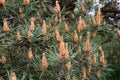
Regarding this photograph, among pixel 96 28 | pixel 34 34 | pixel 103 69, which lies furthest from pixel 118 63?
pixel 34 34

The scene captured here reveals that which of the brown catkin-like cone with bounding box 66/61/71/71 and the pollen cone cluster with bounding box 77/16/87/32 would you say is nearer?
the brown catkin-like cone with bounding box 66/61/71/71

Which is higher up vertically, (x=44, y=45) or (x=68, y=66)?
(x=44, y=45)

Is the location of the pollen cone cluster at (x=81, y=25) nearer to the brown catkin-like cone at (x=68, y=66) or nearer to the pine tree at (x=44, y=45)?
the pine tree at (x=44, y=45)

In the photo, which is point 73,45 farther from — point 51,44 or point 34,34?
point 34,34

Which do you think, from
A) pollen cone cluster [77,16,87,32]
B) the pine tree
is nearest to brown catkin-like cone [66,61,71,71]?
the pine tree

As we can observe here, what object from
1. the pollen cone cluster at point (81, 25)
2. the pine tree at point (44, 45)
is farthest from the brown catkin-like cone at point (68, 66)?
the pollen cone cluster at point (81, 25)

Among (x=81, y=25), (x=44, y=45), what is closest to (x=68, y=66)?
(x=44, y=45)

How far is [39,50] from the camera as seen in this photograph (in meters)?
3.33

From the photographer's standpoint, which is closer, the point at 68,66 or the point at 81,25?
the point at 68,66

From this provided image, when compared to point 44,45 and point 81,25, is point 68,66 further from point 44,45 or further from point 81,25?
point 81,25

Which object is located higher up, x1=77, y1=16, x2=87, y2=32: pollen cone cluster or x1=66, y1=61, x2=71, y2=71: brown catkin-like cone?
x1=77, y1=16, x2=87, y2=32: pollen cone cluster

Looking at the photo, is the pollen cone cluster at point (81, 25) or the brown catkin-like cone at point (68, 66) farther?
the pollen cone cluster at point (81, 25)

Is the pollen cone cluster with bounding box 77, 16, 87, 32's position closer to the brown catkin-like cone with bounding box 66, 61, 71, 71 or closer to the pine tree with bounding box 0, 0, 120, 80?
the pine tree with bounding box 0, 0, 120, 80


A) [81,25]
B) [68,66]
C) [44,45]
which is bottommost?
[68,66]
